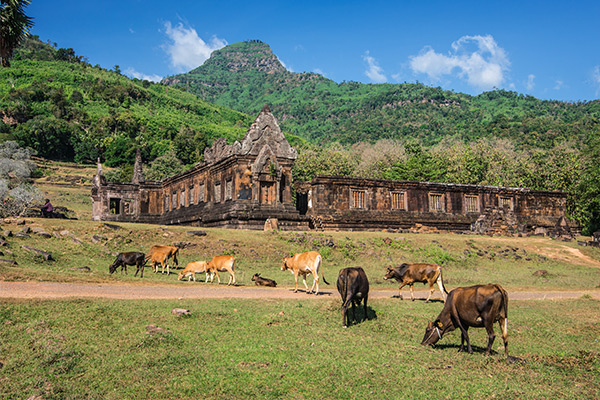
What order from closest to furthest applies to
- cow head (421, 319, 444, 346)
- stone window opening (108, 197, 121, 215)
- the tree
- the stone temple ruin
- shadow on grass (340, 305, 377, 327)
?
cow head (421, 319, 444, 346) → shadow on grass (340, 305, 377, 327) → the tree → the stone temple ruin → stone window opening (108, 197, 121, 215)

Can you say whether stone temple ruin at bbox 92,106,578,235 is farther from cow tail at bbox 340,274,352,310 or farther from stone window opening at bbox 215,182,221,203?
cow tail at bbox 340,274,352,310

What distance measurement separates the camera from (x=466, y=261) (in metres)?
29.2

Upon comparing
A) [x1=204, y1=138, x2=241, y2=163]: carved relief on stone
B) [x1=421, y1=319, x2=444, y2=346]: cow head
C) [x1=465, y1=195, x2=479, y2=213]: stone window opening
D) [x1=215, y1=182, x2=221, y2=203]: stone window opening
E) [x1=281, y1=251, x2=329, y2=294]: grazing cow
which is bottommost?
[x1=421, y1=319, x2=444, y2=346]: cow head

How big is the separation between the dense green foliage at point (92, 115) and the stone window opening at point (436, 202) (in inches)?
2858

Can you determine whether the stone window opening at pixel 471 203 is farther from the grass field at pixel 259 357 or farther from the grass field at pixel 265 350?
the grass field at pixel 259 357

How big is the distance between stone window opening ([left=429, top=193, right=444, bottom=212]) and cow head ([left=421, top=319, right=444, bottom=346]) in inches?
1313

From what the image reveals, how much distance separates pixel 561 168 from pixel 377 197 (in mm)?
27616

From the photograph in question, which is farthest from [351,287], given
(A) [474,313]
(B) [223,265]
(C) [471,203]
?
(C) [471,203]

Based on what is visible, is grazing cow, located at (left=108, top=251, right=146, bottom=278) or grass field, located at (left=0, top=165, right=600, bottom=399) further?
grazing cow, located at (left=108, top=251, right=146, bottom=278)

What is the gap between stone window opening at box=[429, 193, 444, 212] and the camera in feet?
143

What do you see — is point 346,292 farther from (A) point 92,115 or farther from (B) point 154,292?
(A) point 92,115

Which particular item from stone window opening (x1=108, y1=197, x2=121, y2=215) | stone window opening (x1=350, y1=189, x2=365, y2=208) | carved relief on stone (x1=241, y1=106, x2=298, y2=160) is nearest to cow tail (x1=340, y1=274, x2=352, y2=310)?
carved relief on stone (x1=241, y1=106, x2=298, y2=160)

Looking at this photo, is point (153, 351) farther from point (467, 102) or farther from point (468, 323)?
point (467, 102)

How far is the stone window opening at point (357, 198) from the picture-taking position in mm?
40156
